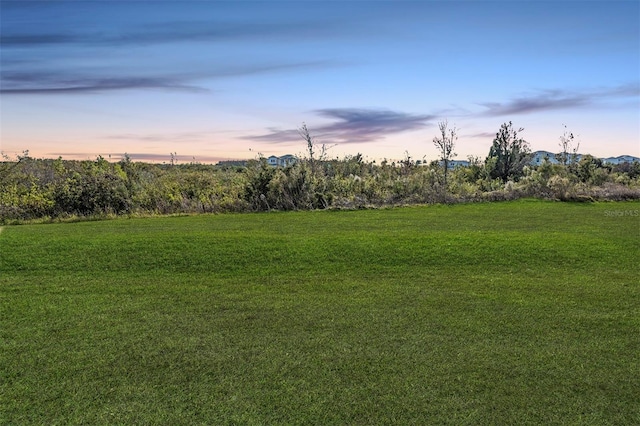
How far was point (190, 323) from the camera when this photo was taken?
16.0 ft

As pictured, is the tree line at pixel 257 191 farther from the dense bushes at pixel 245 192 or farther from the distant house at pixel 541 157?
the distant house at pixel 541 157

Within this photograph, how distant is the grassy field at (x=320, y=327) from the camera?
320cm

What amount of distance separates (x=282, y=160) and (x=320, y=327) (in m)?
13.3

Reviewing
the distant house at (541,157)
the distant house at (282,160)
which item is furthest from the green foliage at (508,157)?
the distant house at (282,160)

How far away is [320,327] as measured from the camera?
15.3ft

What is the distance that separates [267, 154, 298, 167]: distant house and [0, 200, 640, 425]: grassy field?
793 centimetres

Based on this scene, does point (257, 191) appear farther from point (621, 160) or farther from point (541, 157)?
point (621, 160)

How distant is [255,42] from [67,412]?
11.0 metres

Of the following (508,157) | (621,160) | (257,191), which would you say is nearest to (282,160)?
(257,191)

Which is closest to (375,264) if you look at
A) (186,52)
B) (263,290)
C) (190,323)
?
(263,290)

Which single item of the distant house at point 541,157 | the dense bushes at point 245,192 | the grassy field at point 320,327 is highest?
the distant house at point 541,157

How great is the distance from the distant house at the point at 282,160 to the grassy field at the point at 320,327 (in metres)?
7.93

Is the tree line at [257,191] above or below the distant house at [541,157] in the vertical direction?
below

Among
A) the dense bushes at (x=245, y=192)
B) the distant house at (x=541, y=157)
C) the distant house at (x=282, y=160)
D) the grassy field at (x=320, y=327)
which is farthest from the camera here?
the distant house at (x=541, y=157)
